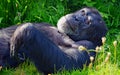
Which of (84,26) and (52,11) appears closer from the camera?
(84,26)

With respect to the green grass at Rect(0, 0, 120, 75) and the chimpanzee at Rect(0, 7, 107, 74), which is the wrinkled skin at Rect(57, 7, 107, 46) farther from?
the green grass at Rect(0, 0, 120, 75)

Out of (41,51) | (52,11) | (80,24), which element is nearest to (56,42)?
(80,24)

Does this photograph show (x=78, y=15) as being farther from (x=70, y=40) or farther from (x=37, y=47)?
(x=37, y=47)

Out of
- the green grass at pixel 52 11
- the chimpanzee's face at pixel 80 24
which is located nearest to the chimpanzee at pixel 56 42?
the chimpanzee's face at pixel 80 24

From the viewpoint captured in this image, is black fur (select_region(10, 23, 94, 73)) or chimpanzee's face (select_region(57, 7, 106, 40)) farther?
chimpanzee's face (select_region(57, 7, 106, 40))

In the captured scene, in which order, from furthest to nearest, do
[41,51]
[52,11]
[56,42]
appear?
[52,11] < [56,42] < [41,51]

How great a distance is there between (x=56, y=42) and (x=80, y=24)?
12.6 inches

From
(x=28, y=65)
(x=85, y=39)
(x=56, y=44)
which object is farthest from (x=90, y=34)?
(x=28, y=65)

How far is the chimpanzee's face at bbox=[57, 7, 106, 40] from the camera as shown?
Result: 4.47 metres

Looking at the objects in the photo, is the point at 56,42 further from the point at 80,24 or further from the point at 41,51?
the point at 41,51

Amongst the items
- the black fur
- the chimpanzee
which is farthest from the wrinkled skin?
the black fur

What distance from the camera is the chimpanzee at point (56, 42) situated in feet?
13.2

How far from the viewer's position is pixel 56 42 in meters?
4.49

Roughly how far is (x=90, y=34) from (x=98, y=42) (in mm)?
134
